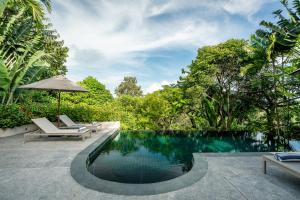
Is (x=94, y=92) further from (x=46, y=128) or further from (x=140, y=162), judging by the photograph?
Result: (x=140, y=162)

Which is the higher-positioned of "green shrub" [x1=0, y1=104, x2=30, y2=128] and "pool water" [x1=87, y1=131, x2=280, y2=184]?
"green shrub" [x1=0, y1=104, x2=30, y2=128]

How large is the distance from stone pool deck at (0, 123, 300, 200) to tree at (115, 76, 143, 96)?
4586 cm

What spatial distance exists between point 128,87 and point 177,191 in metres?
48.8

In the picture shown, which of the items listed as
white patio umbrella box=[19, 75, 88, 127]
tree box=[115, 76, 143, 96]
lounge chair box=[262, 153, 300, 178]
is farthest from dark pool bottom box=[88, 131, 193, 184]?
tree box=[115, 76, 143, 96]

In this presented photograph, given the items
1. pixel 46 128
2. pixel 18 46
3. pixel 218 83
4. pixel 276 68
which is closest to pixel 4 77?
pixel 46 128

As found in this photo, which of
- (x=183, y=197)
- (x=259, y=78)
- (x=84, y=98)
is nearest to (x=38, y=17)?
(x=84, y=98)

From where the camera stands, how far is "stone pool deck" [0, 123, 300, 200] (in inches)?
128

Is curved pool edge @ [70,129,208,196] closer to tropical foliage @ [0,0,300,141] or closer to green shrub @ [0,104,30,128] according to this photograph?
green shrub @ [0,104,30,128]

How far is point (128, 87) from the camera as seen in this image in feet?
169

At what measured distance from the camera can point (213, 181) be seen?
389 centimetres

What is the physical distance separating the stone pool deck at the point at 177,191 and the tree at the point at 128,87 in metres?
45.9

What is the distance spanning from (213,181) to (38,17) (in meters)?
13.5

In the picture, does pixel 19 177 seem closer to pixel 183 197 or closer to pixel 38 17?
pixel 183 197

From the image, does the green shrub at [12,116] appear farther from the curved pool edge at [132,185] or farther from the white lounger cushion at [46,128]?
the curved pool edge at [132,185]
